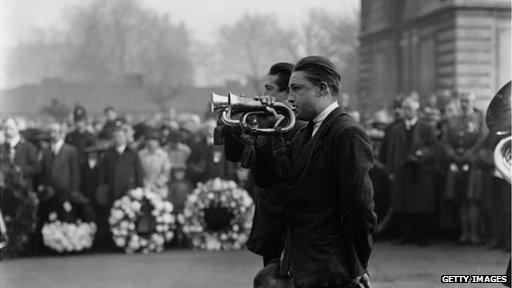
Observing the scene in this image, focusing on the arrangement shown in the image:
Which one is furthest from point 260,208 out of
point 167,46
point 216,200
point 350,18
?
point 167,46

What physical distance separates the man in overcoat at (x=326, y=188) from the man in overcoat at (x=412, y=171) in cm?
632

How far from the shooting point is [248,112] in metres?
3.99

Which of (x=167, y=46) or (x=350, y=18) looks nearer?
(x=350, y=18)

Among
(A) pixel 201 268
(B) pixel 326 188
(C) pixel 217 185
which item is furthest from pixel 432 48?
(B) pixel 326 188

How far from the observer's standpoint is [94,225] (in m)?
9.85

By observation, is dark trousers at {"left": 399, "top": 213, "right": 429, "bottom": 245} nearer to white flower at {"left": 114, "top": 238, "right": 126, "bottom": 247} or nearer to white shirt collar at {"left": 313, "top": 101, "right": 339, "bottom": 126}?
white flower at {"left": 114, "top": 238, "right": 126, "bottom": 247}

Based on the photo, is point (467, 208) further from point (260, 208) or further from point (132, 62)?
point (132, 62)

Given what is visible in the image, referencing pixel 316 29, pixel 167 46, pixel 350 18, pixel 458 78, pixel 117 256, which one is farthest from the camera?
pixel 167 46

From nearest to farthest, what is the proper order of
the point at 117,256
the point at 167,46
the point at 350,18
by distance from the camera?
the point at 117,256 → the point at 350,18 → the point at 167,46

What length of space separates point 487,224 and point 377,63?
1765cm

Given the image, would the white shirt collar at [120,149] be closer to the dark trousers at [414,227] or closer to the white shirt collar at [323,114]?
the dark trousers at [414,227]

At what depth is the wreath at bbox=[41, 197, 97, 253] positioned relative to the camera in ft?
31.6

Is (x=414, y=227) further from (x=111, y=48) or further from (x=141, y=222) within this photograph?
(x=111, y=48)

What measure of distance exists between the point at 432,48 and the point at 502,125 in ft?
54.0
